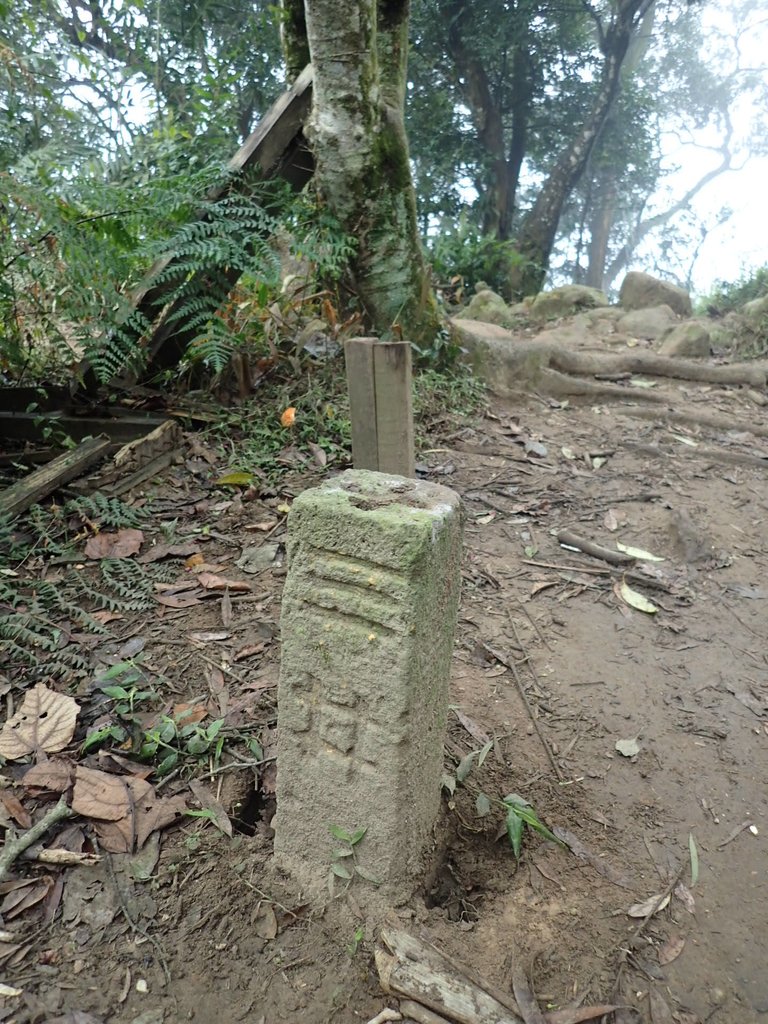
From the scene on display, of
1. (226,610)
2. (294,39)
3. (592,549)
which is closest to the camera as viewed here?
(226,610)

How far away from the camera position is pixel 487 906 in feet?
5.67

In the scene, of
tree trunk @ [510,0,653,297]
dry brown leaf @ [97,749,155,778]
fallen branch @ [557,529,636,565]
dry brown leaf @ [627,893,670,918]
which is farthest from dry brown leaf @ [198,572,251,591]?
tree trunk @ [510,0,653,297]

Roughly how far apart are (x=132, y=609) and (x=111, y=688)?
457 mm

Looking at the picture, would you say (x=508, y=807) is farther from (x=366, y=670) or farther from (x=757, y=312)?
(x=757, y=312)

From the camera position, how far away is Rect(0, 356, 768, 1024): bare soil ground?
5.07 feet

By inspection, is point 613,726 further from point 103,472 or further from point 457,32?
point 457,32

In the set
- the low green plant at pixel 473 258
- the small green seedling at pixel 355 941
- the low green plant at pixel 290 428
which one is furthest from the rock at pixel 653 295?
the small green seedling at pixel 355 941

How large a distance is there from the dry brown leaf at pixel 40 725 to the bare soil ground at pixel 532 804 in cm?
29

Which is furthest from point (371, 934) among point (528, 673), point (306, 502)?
point (528, 673)

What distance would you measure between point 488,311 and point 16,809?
833 cm

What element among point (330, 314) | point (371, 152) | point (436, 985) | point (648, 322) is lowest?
point (436, 985)

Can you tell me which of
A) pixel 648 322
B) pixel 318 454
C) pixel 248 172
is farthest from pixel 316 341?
pixel 648 322

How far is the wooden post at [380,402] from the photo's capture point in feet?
7.61

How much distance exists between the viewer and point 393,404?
2.37 m
